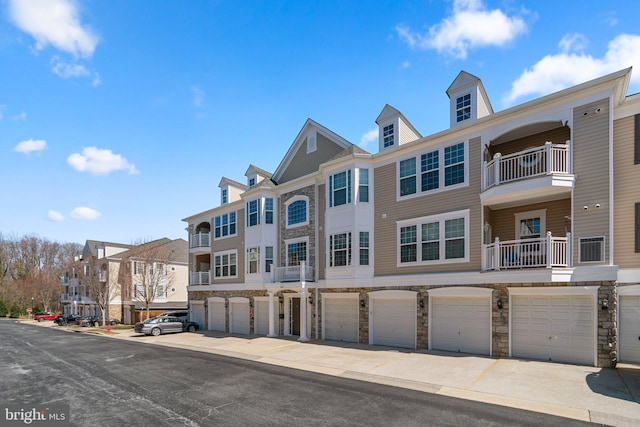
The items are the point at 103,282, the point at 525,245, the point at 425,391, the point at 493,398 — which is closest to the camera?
the point at 493,398

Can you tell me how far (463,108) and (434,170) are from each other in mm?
3257

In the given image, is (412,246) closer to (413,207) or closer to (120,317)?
(413,207)

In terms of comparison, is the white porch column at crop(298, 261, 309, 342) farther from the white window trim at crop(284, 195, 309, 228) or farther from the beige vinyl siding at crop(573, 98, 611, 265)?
the beige vinyl siding at crop(573, 98, 611, 265)

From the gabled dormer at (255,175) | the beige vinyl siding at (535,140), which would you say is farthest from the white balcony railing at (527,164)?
the gabled dormer at (255,175)

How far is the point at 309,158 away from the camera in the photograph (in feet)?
77.4

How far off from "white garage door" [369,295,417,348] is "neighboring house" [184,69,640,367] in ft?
0.21

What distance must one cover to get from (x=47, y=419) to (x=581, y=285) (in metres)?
16.1

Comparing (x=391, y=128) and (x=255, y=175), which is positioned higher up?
(x=391, y=128)

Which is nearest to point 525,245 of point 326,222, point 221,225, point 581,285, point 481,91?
point 581,285

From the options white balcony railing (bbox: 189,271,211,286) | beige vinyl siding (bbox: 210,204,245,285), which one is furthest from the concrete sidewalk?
white balcony railing (bbox: 189,271,211,286)

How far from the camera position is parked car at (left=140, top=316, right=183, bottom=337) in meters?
26.4

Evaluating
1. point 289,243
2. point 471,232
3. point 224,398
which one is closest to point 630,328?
point 471,232

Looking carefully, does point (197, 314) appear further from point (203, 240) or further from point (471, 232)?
point (471, 232)

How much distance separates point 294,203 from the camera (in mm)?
23453
